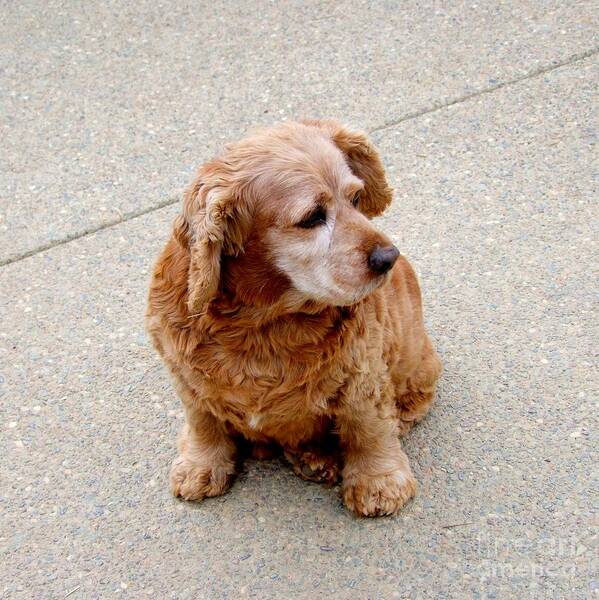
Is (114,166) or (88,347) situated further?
(114,166)

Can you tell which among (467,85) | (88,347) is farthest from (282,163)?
(467,85)

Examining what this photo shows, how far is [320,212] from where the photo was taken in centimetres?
264

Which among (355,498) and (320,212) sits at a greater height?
(320,212)

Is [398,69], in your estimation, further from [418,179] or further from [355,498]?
[355,498]

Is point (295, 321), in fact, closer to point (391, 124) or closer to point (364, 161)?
point (364, 161)

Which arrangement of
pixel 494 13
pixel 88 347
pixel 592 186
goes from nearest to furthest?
pixel 88 347 → pixel 592 186 → pixel 494 13

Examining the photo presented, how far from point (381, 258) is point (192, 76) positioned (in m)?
3.20

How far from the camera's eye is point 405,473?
3.15m

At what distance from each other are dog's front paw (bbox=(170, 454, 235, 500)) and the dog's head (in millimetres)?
760

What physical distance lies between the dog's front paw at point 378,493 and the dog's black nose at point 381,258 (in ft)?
2.76

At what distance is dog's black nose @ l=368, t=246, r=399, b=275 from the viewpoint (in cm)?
262

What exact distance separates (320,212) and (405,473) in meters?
1.07

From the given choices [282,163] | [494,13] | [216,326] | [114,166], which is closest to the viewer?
[282,163]

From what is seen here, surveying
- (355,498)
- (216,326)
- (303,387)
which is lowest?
(355,498)
